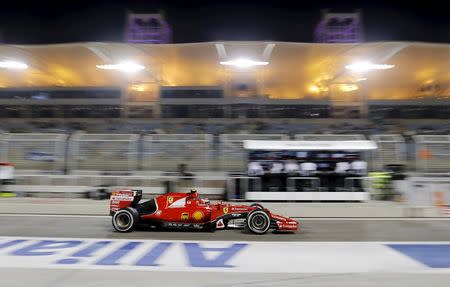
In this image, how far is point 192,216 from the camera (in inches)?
329

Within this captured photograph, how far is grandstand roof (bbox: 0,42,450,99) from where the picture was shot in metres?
22.1

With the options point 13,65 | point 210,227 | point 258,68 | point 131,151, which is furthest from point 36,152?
point 258,68

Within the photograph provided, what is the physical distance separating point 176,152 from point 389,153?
313 inches

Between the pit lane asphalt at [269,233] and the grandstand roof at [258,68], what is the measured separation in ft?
41.8

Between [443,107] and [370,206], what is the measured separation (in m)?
15.4

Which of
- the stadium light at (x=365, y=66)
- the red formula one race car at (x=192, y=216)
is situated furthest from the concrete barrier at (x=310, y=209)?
the stadium light at (x=365, y=66)

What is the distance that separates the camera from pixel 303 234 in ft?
27.9

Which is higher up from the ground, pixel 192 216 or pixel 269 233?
pixel 192 216

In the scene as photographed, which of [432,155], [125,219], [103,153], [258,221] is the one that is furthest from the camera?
[103,153]

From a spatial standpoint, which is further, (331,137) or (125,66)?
(125,66)

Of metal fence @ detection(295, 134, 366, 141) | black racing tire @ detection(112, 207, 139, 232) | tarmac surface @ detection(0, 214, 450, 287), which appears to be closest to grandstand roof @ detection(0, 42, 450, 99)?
metal fence @ detection(295, 134, 366, 141)

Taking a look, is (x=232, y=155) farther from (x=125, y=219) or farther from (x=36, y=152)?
(x=36, y=152)

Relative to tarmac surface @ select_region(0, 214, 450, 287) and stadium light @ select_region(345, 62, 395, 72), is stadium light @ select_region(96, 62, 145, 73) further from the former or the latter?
tarmac surface @ select_region(0, 214, 450, 287)

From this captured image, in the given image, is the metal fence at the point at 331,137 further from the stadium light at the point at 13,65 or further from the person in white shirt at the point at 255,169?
the stadium light at the point at 13,65
